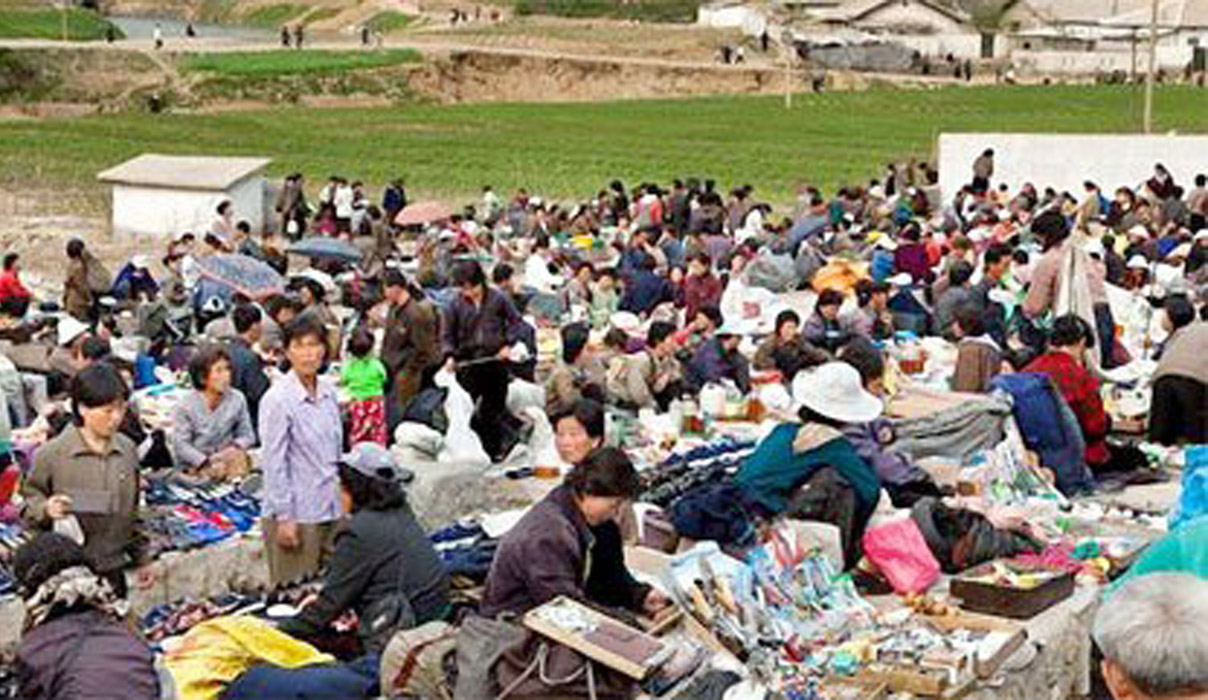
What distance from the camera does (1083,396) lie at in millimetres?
11672

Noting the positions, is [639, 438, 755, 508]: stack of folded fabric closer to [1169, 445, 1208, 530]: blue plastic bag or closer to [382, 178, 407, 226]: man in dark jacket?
[1169, 445, 1208, 530]: blue plastic bag

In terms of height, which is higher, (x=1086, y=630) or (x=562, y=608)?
(x=562, y=608)

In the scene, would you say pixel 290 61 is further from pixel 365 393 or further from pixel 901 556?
pixel 901 556

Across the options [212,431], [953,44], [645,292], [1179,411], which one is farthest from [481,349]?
[953,44]

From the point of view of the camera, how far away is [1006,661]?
26.8ft

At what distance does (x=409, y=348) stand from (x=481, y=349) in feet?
1.60

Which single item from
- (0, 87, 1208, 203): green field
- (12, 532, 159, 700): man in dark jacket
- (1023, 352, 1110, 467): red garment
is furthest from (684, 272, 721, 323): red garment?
(0, 87, 1208, 203): green field

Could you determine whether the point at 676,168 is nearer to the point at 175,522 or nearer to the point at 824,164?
the point at 824,164

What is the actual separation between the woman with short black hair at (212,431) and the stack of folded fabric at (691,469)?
227 cm

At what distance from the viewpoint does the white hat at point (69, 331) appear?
14.0m

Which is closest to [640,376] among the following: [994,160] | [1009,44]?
[994,160]

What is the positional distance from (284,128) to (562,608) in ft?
137

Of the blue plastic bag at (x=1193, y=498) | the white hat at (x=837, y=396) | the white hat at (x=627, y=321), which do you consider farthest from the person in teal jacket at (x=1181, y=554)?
the white hat at (x=627, y=321)

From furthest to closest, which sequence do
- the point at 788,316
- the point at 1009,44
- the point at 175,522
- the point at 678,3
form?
the point at 678,3 < the point at 1009,44 < the point at 788,316 < the point at 175,522
